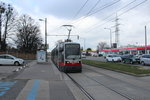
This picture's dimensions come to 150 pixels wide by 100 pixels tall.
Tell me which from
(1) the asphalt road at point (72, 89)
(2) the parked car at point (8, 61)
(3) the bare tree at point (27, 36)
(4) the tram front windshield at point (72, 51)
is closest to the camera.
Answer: (1) the asphalt road at point (72, 89)

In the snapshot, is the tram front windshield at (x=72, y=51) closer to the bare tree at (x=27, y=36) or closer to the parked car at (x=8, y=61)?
the parked car at (x=8, y=61)

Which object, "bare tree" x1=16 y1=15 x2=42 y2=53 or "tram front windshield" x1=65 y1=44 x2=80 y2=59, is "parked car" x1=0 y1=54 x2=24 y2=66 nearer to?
"tram front windshield" x1=65 y1=44 x2=80 y2=59

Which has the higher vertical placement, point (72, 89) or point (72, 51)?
point (72, 51)

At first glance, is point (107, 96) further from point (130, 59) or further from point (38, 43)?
point (38, 43)

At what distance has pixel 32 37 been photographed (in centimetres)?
7575

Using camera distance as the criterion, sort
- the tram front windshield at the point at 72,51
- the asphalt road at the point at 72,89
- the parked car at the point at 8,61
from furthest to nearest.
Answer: the parked car at the point at 8,61 < the tram front windshield at the point at 72,51 < the asphalt road at the point at 72,89

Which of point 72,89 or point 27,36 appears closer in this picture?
point 72,89

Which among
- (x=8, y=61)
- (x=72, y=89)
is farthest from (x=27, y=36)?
(x=72, y=89)

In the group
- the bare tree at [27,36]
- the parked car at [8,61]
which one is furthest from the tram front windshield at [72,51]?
the bare tree at [27,36]

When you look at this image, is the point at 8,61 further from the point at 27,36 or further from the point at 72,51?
the point at 27,36

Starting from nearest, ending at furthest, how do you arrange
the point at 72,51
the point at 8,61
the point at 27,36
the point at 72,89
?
the point at 72,89, the point at 72,51, the point at 8,61, the point at 27,36

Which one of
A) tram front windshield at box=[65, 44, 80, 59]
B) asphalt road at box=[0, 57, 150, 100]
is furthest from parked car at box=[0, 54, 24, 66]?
asphalt road at box=[0, 57, 150, 100]

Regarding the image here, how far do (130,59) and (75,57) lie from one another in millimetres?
18823

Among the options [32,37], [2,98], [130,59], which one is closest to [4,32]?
[32,37]
